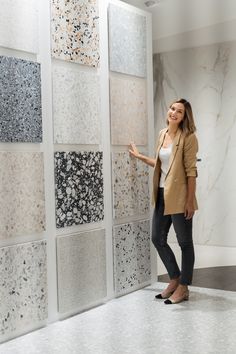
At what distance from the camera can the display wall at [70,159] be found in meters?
1.53

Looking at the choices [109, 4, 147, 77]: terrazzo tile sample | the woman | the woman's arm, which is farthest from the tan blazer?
[109, 4, 147, 77]: terrazzo tile sample

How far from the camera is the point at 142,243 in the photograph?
2199mm

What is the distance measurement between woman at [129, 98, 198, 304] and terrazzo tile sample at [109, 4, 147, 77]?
30 cm

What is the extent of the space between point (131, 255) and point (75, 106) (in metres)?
0.76

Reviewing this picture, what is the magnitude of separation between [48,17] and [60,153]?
0.48 meters

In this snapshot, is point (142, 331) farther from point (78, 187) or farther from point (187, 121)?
point (187, 121)

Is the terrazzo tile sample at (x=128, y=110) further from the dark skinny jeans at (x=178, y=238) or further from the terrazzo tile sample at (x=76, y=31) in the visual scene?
the dark skinny jeans at (x=178, y=238)

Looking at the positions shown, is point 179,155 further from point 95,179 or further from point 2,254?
point 2,254

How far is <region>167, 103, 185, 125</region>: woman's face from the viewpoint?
1.93 metres

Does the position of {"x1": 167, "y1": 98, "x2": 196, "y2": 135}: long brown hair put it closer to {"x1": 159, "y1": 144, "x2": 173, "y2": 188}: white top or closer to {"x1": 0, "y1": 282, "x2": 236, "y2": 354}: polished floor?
{"x1": 159, "y1": 144, "x2": 173, "y2": 188}: white top

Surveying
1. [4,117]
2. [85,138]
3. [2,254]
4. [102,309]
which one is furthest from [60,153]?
[102,309]

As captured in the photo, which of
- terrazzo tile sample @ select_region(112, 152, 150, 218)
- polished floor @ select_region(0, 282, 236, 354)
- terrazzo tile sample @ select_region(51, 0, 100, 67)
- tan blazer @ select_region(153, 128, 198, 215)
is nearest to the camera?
polished floor @ select_region(0, 282, 236, 354)

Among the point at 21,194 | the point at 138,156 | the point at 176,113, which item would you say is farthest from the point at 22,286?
the point at 176,113

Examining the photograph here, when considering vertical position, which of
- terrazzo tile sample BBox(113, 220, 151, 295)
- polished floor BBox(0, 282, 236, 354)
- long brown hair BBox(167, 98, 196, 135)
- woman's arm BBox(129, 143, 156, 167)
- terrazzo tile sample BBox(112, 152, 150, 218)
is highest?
long brown hair BBox(167, 98, 196, 135)
